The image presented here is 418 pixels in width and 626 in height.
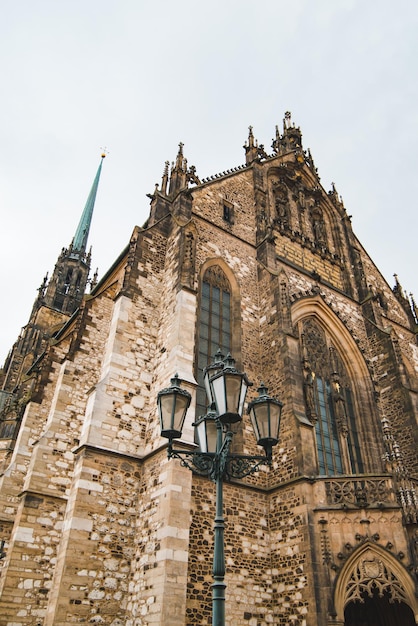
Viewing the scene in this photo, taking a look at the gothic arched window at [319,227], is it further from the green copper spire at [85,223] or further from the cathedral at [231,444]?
the green copper spire at [85,223]

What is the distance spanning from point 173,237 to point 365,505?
8.96 meters

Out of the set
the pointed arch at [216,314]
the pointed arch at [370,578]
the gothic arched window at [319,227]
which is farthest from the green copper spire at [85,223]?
the pointed arch at [370,578]

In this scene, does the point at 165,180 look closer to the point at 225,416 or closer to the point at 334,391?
the point at 334,391

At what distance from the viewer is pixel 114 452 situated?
36.3ft

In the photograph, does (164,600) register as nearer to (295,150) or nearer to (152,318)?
(152,318)

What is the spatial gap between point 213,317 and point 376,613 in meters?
8.81

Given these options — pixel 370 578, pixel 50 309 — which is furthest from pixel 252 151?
pixel 50 309

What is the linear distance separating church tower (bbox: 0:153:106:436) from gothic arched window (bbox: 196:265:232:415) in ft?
45.7

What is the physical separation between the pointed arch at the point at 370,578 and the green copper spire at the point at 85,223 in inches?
1662

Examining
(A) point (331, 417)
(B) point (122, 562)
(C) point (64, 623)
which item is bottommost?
(C) point (64, 623)

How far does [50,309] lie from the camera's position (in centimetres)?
3925

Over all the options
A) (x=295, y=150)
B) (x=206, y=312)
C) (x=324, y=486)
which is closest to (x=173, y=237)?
(x=206, y=312)

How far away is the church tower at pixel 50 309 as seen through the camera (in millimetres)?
33719

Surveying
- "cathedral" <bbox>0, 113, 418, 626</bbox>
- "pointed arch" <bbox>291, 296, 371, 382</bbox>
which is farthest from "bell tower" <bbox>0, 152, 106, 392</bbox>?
"pointed arch" <bbox>291, 296, 371, 382</bbox>
